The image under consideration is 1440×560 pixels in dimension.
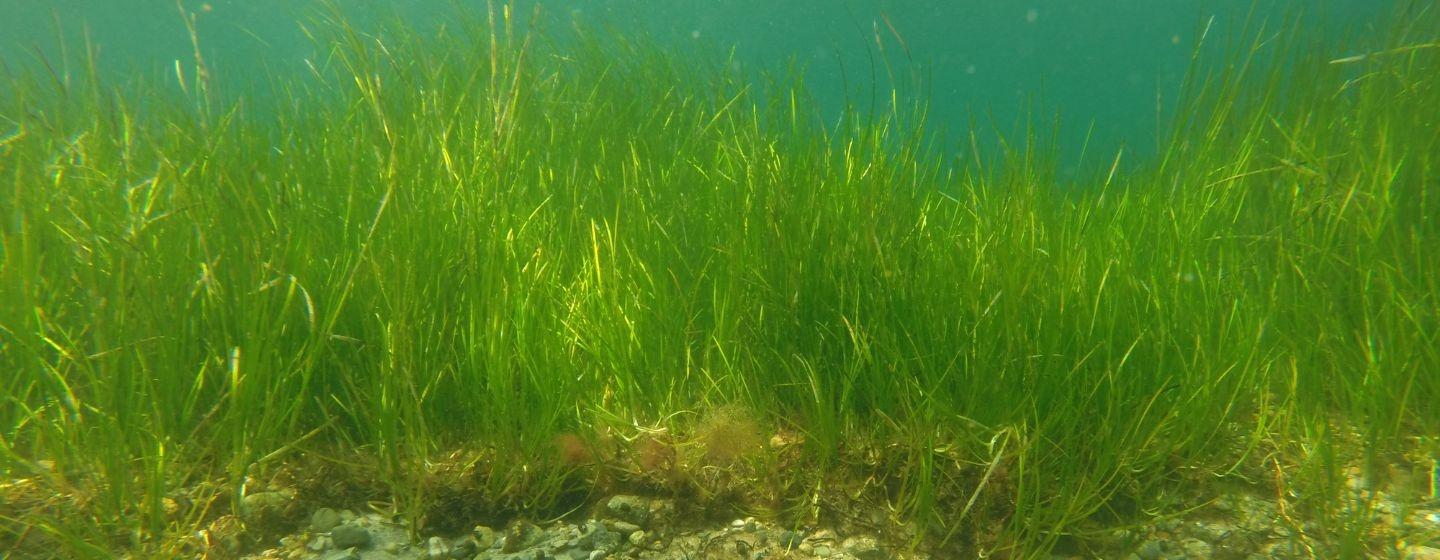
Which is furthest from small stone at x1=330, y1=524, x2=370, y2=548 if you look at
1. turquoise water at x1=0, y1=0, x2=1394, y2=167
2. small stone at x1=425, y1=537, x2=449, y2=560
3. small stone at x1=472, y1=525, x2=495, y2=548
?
turquoise water at x1=0, y1=0, x2=1394, y2=167

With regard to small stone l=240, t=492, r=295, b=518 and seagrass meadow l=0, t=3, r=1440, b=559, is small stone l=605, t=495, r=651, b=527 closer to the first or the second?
seagrass meadow l=0, t=3, r=1440, b=559

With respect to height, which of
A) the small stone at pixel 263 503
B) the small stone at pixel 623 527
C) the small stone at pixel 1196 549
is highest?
the small stone at pixel 263 503

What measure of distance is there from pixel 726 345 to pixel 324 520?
4.07 ft

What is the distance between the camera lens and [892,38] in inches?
343

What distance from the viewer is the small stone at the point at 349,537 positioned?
1896mm

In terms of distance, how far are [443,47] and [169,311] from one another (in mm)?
3444

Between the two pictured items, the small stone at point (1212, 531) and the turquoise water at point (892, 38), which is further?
the turquoise water at point (892, 38)

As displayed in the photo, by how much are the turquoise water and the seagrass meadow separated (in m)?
0.63

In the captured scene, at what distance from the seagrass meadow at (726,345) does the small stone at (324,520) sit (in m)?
0.06

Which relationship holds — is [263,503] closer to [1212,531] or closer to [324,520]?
[324,520]

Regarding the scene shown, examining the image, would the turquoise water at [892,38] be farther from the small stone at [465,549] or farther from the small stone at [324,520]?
the small stone at [324,520]

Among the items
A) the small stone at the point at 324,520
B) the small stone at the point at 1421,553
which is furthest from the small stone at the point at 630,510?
the small stone at the point at 1421,553

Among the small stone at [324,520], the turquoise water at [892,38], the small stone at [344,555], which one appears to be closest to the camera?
the small stone at [344,555]

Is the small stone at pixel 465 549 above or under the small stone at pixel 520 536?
above
